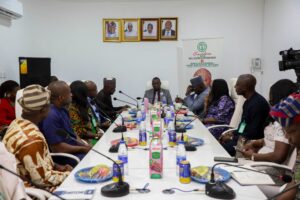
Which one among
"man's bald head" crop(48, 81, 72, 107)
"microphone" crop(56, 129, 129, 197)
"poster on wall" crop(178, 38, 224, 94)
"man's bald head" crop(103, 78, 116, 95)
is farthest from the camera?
"poster on wall" crop(178, 38, 224, 94)

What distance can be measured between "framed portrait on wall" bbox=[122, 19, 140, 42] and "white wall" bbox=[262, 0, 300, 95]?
2706 mm

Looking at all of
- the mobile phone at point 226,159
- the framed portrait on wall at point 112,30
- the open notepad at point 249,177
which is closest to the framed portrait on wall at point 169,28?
the framed portrait on wall at point 112,30

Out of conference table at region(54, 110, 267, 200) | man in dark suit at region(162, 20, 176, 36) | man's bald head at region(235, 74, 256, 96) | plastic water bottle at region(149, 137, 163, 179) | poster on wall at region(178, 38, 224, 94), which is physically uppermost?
man in dark suit at region(162, 20, 176, 36)

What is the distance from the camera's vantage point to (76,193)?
1477 mm

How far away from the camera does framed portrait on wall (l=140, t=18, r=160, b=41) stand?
644 cm

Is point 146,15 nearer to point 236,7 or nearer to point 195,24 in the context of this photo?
point 195,24

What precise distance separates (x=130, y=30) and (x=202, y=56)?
5.57 feet

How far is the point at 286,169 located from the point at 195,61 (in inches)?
165

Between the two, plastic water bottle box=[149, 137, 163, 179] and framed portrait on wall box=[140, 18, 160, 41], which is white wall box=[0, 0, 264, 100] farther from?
plastic water bottle box=[149, 137, 163, 179]

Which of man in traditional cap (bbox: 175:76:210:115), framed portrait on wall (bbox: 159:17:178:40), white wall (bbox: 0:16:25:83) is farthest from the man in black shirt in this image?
white wall (bbox: 0:16:25:83)

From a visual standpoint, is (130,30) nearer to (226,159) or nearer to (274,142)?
(274,142)

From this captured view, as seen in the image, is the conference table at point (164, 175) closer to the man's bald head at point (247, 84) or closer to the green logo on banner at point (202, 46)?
the man's bald head at point (247, 84)

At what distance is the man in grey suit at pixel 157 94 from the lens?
5.74 meters

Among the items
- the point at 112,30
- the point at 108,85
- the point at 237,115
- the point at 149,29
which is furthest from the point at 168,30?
the point at 237,115
